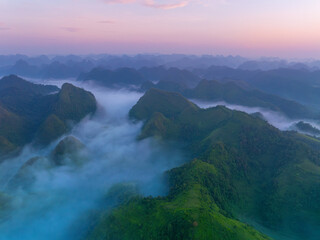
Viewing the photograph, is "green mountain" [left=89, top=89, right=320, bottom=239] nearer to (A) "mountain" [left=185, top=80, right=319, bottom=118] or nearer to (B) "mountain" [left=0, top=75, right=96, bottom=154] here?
(B) "mountain" [left=0, top=75, right=96, bottom=154]

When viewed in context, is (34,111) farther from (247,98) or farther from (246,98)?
(247,98)

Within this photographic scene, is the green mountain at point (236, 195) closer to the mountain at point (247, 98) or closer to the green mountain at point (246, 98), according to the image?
the green mountain at point (246, 98)

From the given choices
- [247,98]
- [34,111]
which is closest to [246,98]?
[247,98]

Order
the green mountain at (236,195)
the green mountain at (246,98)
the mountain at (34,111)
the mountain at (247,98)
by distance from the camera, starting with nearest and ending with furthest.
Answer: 1. the green mountain at (236,195)
2. the mountain at (34,111)
3. the green mountain at (246,98)
4. the mountain at (247,98)

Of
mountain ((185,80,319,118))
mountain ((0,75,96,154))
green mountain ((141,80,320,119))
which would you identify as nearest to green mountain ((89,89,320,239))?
mountain ((0,75,96,154))

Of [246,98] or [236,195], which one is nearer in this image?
[236,195]

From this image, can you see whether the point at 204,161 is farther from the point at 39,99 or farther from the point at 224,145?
the point at 39,99

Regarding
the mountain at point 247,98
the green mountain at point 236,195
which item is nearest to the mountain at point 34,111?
the green mountain at point 236,195
